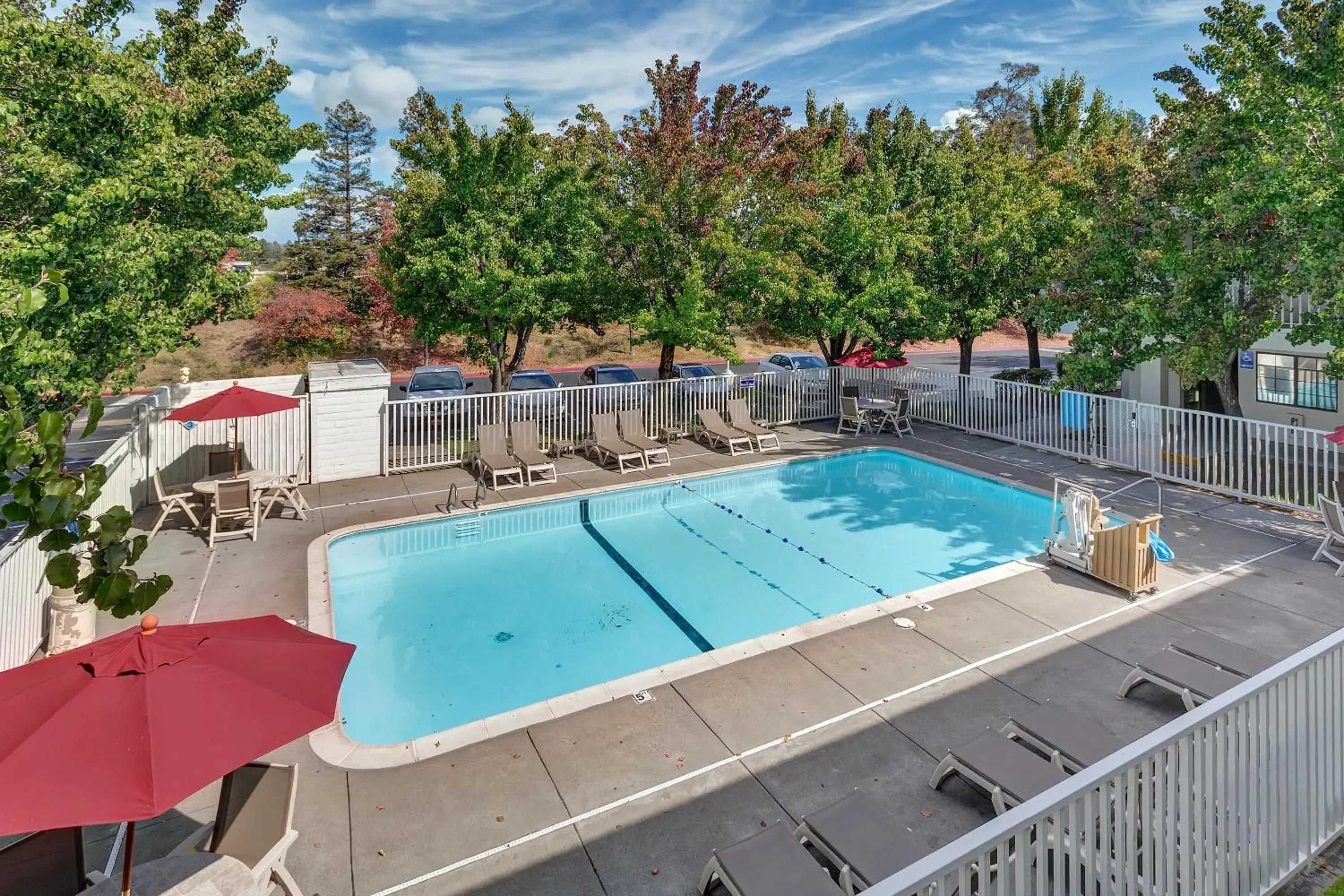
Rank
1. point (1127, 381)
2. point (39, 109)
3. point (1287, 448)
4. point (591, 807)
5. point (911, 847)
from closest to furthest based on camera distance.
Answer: point (911, 847)
point (591, 807)
point (39, 109)
point (1287, 448)
point (1127, 381)

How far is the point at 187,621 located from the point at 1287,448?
48.2ft

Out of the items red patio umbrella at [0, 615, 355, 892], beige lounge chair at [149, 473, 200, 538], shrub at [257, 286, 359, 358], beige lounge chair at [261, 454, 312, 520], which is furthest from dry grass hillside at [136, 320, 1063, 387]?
red patio umbrella at [0, 615, 355, 892]

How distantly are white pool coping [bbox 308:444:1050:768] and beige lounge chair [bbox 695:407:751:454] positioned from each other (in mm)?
6486

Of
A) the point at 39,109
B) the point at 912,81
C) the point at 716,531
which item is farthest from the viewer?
the point at 912,81

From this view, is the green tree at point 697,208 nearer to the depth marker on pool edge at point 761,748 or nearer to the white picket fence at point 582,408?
the white picket fence at point 582,408

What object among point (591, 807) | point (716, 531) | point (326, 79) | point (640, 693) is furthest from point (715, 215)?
point (326, 79)

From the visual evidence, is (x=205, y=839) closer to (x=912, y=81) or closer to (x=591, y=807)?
(x=591, y=807)

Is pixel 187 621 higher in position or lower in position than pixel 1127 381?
lower

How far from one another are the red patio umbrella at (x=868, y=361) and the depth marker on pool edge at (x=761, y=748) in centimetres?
1064

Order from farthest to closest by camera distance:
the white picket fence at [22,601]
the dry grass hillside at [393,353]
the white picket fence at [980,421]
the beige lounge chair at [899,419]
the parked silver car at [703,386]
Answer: the dry grass hillside at [393,353]
the parked silver car at [703,386]
the beige lounge chair at [899,419]
the white picket fence at [980,421]
the white picket fence at [22,601]

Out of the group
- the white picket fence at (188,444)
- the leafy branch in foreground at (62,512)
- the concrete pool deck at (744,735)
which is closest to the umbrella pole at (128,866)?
the concrete pool deck at (744,735)

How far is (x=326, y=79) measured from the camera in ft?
168

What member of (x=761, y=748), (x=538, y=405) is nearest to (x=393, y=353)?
(x=538, y=405)

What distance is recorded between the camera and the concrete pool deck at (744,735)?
14.7 feet
